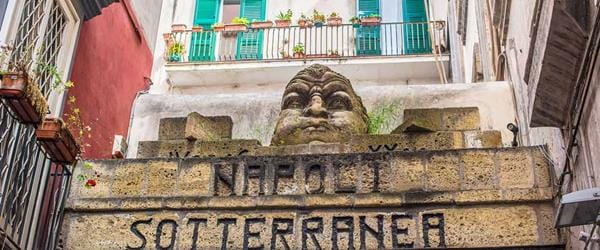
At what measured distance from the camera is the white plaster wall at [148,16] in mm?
14002

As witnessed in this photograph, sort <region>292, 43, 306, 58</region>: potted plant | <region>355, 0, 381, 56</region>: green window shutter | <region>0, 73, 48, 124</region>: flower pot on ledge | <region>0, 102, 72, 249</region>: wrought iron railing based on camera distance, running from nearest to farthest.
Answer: <region>0, 73, 48, 124</region>: flower pot on ledge, <region>0, 102, 72, 249</region>: wrought iron railing, <region>292, 43, 306, 58</region>: potted plant, <region>355, 0, 381, 56</region>: green window shutter

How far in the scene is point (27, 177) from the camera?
8.56 meters

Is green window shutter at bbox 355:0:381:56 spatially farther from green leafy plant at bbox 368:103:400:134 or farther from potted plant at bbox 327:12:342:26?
green leafy plant at bbox 368:103:400:134

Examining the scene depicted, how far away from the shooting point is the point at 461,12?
46.6 feet

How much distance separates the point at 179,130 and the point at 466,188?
8.29 ft

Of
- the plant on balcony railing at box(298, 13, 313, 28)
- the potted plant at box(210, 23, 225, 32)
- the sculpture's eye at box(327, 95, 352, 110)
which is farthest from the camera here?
the potted plant at box(210, 23, 225, 32)

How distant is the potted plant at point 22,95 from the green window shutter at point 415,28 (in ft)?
31.9

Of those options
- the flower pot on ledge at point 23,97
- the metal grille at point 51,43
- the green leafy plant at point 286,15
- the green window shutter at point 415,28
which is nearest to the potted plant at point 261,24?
the green leafy plant at point 286,15

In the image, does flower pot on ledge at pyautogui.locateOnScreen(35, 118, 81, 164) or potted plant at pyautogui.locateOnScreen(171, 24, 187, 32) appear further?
potted plant at pyautogui.locateOnScreen(171, 24, 187, 32)

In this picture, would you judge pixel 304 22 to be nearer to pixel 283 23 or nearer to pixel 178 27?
pixel 283 23

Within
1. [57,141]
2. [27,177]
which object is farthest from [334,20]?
[57,141]

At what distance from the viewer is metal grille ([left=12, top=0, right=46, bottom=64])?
8.87m

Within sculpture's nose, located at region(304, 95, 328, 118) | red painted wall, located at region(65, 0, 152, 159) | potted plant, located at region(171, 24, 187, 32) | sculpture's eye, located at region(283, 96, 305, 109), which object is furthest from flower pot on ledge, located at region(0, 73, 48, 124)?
potted plant, located at region(171, 24, 187, 32)

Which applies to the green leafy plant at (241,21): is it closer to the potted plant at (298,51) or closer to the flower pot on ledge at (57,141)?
the potted plant at (298,51)
